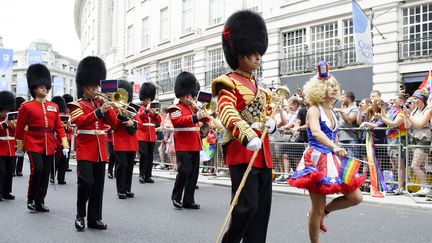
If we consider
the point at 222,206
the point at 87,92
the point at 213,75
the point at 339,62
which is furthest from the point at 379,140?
the point at 213,75

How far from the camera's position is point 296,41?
20.9m

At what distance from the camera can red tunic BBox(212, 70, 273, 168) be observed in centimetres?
389

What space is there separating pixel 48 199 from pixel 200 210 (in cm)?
305

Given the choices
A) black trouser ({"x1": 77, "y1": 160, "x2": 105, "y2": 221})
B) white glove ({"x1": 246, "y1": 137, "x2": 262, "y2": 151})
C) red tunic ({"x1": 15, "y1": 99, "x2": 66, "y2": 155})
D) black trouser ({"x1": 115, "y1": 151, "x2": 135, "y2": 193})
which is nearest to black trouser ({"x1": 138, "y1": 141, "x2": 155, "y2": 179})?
black trouser ({"x1": 115, "y1": 151, "x2": 135, "y2": 193})

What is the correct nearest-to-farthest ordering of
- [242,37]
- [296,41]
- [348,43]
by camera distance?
[242,37]
[348,43]
[296,41]

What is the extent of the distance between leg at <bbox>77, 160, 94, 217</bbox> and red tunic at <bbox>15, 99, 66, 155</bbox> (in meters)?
1.86

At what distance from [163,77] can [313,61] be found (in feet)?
44.9

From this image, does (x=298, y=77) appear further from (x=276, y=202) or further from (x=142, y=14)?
(x=142, y=14)

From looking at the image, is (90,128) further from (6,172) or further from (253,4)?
(253,4)

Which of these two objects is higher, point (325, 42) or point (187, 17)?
point (187, 17)

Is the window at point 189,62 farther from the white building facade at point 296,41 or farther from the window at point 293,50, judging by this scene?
the window at point 293,50

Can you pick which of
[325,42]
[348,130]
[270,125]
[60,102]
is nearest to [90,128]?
[270,125]

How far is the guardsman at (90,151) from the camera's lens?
233 inches

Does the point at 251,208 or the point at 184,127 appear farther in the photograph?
the point at 184,127
